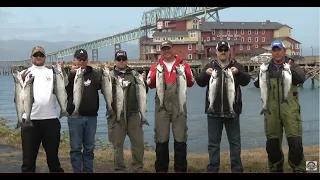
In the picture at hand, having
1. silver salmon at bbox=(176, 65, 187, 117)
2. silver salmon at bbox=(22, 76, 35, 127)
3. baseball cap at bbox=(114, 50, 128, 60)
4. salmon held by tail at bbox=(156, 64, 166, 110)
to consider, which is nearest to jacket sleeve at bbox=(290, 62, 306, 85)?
silver salmon at bbox=(176, 65, 187, 117)

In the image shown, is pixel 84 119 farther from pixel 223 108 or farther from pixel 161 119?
pixel 223 108

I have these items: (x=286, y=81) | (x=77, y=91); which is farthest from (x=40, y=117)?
(x=286, y=81)

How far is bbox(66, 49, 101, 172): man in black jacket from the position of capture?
827 cm

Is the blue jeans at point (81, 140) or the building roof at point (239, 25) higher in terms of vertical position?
the building roof at point (239, 25)

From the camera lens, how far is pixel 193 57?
3556 inches

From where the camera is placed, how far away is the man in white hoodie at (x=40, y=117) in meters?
7.78

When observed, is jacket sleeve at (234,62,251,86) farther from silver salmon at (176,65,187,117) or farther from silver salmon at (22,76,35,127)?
silver salmon at (22,76,35,127)

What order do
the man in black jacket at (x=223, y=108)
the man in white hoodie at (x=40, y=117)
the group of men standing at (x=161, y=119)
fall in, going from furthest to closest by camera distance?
the man in black jacket at (x=223, y=108)
the group of men standing at (x=161, y=119)
the man in white hoodie at (x=40, y=117)

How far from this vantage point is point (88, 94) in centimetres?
836

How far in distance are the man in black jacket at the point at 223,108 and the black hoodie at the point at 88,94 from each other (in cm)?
218

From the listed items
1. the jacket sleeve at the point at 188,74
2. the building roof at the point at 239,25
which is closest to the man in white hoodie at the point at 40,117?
the jacket sleeve at the point at 188,74

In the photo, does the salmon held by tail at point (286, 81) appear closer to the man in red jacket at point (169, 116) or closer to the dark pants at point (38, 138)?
the man in red jacket at point (169, 116)

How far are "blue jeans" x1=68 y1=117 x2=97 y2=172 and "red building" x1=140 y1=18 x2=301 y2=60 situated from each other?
270ft
